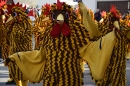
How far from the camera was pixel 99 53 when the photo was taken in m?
4.37

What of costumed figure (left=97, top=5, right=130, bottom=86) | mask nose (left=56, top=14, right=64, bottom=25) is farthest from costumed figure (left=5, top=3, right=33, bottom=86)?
mask nose (left=56, top=14, right=64, bottom=25)

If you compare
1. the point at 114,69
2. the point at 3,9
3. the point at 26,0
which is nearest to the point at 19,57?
the point at 114,69

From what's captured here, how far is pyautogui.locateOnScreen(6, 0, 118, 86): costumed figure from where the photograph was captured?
429 centimetres

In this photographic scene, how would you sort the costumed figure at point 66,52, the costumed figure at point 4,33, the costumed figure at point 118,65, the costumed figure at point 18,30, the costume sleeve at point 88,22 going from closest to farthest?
the costumed figure at point 66,52, the costumed figure at point 118,65, the costume sleeve at point 88,22, the costumed figure at point 18,30, the costumed figure at point 4,33

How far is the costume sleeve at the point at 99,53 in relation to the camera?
14.2ft

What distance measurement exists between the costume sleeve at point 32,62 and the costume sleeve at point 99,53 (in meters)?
0.53

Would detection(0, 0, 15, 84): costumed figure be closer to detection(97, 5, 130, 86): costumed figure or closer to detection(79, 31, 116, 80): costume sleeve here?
detection(97, 5, 130, 86): costumed figure

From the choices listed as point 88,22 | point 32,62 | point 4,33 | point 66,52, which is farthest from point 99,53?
point 4,33

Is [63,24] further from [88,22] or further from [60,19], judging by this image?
[88,22]

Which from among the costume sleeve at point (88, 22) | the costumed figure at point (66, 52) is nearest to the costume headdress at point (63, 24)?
the costumed figure at point (66, 52)

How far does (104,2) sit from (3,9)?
1969 cm

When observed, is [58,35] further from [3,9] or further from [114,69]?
[3,9]

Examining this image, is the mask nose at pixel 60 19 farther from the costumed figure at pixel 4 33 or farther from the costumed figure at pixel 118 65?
the costumed figure at pixel 4 33

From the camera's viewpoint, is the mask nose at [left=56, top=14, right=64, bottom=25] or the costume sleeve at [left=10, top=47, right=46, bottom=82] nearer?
the mask nose at [left=56, top=14, right=64, bottom=25]
